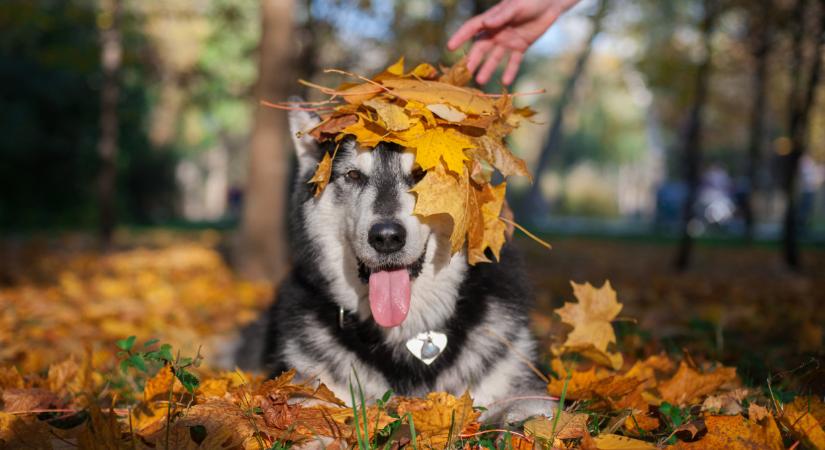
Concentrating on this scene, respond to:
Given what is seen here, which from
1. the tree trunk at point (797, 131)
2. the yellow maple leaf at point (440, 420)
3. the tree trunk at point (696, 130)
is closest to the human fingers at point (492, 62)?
the yellow maple leaf at point (440, 420)

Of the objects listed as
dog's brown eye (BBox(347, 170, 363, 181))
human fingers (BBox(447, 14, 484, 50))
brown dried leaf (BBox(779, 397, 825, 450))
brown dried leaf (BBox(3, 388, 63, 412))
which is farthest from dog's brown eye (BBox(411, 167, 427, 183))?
brown dried leaf (BBox(3, 388, 63, 412))

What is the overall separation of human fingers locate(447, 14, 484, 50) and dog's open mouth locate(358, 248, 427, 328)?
1.26m

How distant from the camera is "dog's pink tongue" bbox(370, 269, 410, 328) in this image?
9.42 ft

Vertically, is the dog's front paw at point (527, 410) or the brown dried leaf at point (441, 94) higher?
the brown dried leaf at point (441, 94)

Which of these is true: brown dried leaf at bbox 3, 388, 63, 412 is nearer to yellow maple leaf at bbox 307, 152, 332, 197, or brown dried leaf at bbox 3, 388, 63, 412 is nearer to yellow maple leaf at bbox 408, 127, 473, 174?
yellow maple leaf at bbox 307, 152, 332, 197

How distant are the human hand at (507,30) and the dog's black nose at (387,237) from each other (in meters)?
1.07

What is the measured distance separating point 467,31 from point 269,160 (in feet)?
18.2

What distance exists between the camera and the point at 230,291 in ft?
24.8

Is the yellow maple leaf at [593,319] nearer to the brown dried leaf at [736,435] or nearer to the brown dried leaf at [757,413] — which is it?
the brown dried leaf at [757,413]

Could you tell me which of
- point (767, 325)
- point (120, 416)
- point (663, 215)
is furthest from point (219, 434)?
point (663, 215)

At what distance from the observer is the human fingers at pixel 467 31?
133 inches

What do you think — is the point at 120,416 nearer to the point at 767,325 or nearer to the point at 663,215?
the point at 767,325

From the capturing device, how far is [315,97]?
15680 millimetres

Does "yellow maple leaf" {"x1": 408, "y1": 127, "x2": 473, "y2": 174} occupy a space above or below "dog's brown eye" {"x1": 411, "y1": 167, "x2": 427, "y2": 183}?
above
